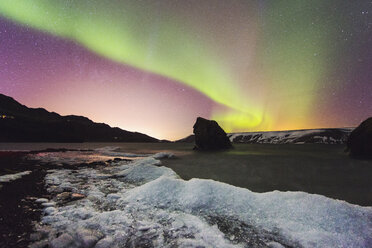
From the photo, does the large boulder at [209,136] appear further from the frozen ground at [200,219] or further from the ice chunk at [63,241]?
the ice chunk at [63,241]

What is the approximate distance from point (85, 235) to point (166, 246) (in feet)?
4.74

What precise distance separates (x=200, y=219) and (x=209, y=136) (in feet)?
95.9

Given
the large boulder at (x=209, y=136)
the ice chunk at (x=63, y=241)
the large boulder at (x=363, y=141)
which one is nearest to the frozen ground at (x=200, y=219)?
the ice chunk at (x=63, y=241)

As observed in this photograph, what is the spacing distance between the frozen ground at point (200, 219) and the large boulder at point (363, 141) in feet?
63.6

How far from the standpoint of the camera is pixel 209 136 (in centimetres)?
3269

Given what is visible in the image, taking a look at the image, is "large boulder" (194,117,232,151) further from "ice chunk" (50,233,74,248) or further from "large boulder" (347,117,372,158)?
"ice chunk" (50,233,74,248)

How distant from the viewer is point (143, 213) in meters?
4.05

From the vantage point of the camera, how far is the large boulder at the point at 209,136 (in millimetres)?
32719

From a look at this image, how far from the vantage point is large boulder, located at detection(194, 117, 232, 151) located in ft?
107

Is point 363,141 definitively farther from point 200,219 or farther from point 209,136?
point 200,219

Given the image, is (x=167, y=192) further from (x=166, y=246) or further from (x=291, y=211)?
(x=291, y=211)

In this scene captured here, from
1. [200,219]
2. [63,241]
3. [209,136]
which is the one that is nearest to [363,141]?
[209,136]

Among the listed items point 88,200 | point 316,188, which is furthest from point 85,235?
point 316,188

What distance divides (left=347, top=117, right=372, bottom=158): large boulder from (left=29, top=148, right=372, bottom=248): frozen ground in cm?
1940
